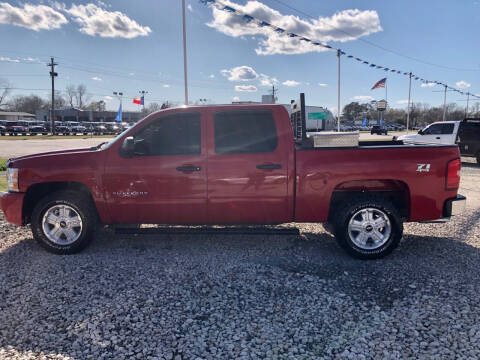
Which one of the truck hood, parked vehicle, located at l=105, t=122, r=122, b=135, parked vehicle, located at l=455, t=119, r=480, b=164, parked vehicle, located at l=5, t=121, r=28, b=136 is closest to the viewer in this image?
the truck hood

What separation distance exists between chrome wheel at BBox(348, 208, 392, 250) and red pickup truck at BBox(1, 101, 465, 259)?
0.01 metres

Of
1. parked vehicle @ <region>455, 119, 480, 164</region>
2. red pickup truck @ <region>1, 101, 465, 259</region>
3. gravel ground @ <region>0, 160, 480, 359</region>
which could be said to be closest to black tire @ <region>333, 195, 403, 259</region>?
red pickup truck @ <region>1, 101, 465, 259</region>

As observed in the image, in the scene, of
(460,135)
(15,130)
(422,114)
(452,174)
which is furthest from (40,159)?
(422,114)

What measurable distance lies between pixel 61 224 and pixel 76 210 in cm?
31

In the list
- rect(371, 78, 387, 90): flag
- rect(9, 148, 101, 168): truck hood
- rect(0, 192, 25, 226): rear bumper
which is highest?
rect(371, 78, 387, 90): flag

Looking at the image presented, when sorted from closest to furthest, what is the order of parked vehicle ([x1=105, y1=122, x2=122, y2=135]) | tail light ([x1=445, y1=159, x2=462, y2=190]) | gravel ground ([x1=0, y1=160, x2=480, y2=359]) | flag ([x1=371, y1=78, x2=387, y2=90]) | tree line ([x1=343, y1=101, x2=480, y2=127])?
gravel ground ([x1=0, y1=160, x2=480, y2=359]) < tail light ([x1=445, y1=159, x2=462, y2=190]) < flag ([x1=371, y1=78, x2=387, y2=90]) < parked vehicle ([x1=105, y1=122, x2=122, y2=135]) < tree line ([x1=343, y1=101, x2=480, y2=127])

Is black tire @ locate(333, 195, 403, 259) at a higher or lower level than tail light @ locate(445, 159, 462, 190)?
lower

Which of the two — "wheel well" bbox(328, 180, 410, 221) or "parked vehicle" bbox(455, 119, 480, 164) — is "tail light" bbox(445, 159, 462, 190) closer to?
"wheel well" bbox(328, 180, 410, 221)

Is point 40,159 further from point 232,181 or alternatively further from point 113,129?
point 113,129

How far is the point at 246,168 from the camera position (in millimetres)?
4203

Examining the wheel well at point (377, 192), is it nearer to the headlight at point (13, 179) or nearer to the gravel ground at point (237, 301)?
the gravel ground at point (237, 301)

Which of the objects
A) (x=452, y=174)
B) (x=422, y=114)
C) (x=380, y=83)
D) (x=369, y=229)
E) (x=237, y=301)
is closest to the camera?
(x=237, y=301)

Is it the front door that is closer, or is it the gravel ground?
the gravel ground

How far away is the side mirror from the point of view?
420cm
